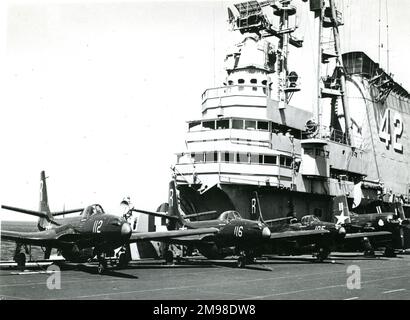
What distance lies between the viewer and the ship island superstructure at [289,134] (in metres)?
38.6

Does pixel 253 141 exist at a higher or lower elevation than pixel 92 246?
higher

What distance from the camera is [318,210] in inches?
1788

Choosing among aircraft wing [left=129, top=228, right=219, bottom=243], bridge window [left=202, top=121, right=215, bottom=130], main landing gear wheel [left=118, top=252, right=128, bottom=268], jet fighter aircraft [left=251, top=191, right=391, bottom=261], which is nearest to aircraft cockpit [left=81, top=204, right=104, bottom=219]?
aircraft wing [left=129, top=228, right=219, bottom=243]

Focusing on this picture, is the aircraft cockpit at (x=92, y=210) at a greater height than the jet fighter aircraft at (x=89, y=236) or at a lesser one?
greater

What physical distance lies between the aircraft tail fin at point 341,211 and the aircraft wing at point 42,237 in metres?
22.0

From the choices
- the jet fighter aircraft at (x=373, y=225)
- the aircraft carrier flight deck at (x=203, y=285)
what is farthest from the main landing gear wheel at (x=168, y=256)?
the jet fighter aircraft at (x=373, y=225)

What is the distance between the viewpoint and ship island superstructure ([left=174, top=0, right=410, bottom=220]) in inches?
1519

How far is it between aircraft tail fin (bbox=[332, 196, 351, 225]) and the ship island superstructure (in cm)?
382

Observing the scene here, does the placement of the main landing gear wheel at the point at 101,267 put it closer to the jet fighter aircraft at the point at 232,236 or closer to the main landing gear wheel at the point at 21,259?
the main landing gear wheel at the point at 21,259

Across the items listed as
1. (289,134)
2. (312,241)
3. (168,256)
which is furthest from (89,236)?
(289,134)

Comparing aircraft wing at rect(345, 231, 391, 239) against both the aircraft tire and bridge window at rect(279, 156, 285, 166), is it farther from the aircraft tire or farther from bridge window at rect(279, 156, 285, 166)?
the aircraft tire
